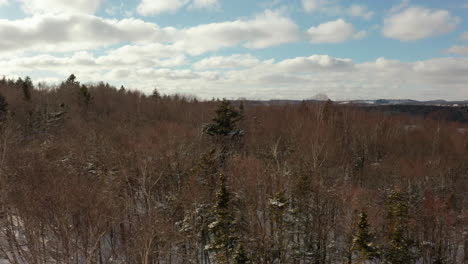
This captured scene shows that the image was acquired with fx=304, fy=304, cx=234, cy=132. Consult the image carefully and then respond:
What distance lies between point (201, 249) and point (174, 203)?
16.4ft

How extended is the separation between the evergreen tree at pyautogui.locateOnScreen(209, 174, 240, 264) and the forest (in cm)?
7

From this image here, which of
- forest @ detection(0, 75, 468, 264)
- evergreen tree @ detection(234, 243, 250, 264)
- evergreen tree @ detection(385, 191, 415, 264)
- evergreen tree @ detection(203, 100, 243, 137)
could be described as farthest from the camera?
evergreen tree @ detection(203, 100, 243, 137)

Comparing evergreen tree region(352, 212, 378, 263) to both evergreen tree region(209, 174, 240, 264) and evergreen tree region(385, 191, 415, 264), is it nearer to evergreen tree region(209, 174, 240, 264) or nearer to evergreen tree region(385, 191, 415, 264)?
evergreen tree region(385, 191, 415, 264)

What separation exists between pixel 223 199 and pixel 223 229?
6.62ft

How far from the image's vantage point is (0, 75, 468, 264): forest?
1566 centimetres

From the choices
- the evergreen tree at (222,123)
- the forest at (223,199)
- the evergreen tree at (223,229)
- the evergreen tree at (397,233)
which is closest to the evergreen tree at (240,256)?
the forest at (223,199)

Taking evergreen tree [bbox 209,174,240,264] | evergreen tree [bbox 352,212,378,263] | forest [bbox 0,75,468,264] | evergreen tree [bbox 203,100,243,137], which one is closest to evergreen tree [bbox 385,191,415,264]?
forest [bbox 0,75,468,264]

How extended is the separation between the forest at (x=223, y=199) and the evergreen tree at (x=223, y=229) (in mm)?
74

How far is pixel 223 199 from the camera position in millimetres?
20641

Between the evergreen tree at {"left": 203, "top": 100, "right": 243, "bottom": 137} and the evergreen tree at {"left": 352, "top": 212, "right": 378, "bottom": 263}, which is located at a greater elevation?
the evergreen tree at {"left": 203, "top": 100, "right": 243, "bottom": 137}

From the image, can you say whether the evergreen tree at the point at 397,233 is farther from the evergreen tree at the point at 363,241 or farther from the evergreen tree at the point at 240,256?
the evergreen tree at the point at 240,256

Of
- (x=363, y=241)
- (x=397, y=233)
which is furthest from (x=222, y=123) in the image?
(x=397, y=233)

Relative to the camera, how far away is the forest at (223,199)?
15664 millimetres

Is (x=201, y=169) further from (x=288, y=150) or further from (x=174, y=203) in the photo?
(x=288, y=150)
